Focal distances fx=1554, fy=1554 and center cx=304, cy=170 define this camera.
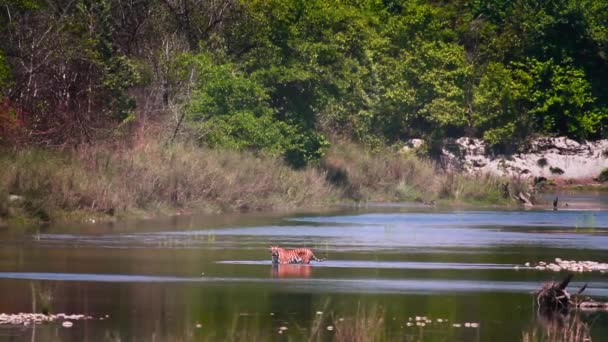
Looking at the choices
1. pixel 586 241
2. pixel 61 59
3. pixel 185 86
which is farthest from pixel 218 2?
pixel 586 241

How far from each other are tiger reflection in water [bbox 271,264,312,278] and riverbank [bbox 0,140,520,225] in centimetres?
1148

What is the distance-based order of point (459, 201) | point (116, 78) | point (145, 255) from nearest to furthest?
point (145, 255)
point (116, 78)
point (459, 201)

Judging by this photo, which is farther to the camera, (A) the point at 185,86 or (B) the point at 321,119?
(B) the point at 321,119

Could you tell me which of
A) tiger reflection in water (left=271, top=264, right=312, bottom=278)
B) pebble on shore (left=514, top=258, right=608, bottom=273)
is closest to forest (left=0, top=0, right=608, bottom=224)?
tiger reflection in water (left=271, top=264, right=312, bottom=278)

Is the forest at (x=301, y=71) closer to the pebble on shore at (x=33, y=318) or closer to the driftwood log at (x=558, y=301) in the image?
the pebble on shore at (x=33, y=318)

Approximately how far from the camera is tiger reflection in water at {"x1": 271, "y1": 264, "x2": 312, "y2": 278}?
28.4 m

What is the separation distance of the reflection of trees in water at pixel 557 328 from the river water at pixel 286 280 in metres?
0.08

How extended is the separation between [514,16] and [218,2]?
1959cm

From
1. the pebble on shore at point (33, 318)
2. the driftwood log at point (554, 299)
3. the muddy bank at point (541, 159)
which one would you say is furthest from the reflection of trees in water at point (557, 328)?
the muddy bank at point (541, 159)

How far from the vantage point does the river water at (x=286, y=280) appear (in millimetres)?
20609

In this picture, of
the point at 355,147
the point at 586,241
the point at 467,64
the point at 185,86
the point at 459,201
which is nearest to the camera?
the point at 586,241

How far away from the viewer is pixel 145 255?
105 feet

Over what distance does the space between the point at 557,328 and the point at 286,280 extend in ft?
23.9

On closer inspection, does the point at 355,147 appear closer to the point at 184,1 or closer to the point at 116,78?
the point at 184,1
